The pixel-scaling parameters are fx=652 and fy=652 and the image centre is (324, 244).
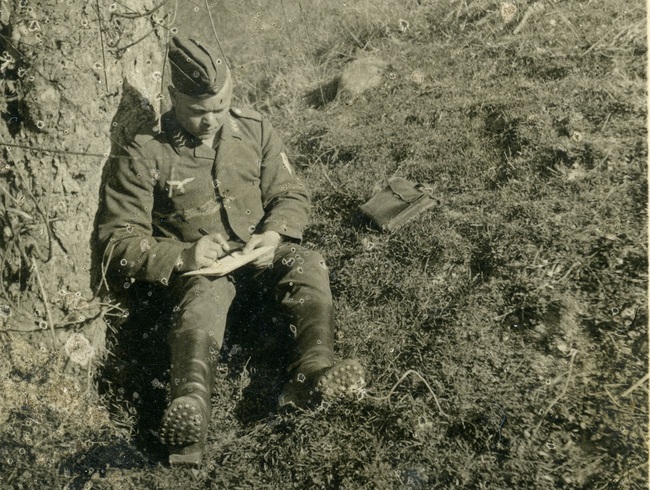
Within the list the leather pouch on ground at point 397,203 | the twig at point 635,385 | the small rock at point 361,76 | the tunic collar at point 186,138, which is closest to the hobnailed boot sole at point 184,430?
the tunic collar at point 186,138

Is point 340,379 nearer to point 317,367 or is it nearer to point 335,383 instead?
point 335,383

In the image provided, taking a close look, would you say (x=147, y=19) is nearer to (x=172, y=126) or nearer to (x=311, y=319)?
(x=172, y=126)

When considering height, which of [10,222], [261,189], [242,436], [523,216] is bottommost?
[242,436]

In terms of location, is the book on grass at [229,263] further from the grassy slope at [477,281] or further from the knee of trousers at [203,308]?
the grassy slope at [477,281]

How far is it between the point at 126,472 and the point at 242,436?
1.83ft

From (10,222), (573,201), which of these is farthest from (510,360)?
(10,222)

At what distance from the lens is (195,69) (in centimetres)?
333

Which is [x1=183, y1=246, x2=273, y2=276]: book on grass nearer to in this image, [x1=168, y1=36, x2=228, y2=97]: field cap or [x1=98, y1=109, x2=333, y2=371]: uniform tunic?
[x1=98, y1=109, x2=333, y2=371]: uniform tunic

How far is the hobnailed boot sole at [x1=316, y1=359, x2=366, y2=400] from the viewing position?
2939mm

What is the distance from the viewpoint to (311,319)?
3328 millimetres

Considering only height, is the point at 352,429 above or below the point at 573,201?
below

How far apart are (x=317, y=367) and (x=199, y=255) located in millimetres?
848

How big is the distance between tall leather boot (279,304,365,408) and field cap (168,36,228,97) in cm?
124

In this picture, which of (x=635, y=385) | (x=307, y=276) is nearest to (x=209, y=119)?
(x=307, y=276)
